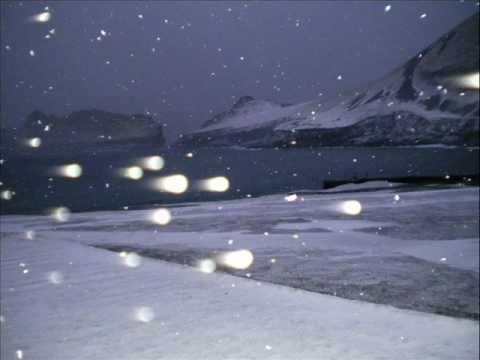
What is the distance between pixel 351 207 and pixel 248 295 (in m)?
11.1

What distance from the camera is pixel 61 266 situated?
7223mm

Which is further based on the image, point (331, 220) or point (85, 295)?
point (331, 220)

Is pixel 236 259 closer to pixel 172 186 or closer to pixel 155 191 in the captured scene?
pixel 155 191

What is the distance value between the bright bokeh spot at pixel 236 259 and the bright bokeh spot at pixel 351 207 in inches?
270

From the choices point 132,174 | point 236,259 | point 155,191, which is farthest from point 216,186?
point 236,259

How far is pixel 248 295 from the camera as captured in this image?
5.55 metres

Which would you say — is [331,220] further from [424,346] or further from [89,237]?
[424,346]

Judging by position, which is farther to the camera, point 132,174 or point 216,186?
point 132,174

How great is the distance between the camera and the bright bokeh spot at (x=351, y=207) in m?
14.4

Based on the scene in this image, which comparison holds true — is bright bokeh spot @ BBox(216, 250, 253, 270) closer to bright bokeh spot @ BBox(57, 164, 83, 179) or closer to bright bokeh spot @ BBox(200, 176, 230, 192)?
bright bokeh spot @ BBox(200, 176, 230, 192)

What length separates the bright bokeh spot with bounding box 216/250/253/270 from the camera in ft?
24.1

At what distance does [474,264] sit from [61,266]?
7.35 meters

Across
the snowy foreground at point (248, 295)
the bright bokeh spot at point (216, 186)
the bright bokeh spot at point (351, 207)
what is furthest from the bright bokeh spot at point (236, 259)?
the bright bokeh spot at point (216, 186)

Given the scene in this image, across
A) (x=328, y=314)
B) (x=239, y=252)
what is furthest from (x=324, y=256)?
(x=328, y=314)
